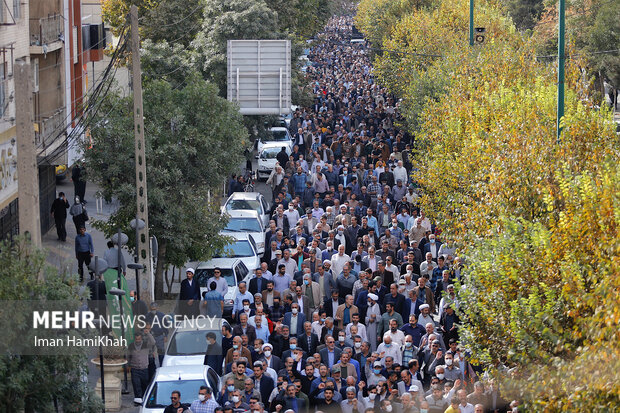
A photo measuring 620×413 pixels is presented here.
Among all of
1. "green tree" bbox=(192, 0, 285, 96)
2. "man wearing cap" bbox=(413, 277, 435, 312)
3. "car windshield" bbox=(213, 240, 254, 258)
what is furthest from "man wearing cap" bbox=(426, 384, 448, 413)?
"green tree" bbox=(192, 0, 285, 96)

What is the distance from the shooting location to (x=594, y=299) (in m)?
10.1

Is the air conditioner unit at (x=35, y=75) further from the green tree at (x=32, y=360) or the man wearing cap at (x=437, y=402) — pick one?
the man wearing cap at (x=437, y=402)

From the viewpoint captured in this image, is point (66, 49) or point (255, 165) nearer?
point (66, 49)

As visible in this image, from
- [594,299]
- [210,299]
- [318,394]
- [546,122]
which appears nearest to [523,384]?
[594,299]

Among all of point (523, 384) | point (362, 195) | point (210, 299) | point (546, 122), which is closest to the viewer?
point (523, 384)

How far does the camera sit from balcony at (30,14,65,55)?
85.4ft

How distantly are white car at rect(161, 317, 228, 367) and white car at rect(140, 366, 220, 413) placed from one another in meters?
1.03

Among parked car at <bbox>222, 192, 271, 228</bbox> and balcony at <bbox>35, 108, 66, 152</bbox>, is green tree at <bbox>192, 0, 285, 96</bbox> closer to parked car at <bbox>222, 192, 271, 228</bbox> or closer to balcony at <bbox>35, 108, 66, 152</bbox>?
parked car at <bbox>222, 192, 271, 228</bbox>

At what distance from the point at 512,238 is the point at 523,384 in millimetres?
2290

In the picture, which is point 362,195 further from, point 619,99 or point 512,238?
point 619,99

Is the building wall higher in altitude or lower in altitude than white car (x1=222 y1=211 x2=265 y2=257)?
higher

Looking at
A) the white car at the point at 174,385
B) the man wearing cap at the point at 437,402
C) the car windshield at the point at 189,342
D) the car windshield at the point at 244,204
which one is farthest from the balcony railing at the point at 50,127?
Answer: the man wearing cap at the point at 437,402

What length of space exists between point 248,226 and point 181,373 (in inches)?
428

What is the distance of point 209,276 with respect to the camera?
2158cm
